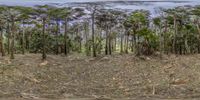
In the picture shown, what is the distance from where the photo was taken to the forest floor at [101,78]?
54.0 ft

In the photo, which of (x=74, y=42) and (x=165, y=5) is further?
(x=74, y=42)

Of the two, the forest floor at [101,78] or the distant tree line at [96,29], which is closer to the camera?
the forest floor at [101,78]

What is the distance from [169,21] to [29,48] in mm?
9884

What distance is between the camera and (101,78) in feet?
66.4

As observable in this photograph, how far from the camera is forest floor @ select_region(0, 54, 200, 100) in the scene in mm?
16469

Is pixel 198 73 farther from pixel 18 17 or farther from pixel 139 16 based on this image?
pixel 18 17

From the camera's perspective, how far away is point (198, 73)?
1994 centimetres

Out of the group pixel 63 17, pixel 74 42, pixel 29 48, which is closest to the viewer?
pixel 63 17

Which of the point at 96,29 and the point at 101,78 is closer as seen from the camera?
the point at 101,78

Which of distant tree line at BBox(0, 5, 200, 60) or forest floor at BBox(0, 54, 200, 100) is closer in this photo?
forest floor at BBox(0, 54, 200, 100)

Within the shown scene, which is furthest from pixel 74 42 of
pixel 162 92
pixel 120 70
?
pixel 162 92

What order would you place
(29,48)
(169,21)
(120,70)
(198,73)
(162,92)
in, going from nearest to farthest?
(162,92), (198,73), (120,70), (169,21), (29,48)

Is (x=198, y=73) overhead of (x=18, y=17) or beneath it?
beneath

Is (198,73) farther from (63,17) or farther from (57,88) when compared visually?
(63,17)
